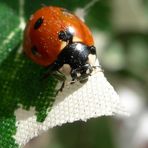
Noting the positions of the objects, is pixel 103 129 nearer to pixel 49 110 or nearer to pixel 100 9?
pixel 100 9

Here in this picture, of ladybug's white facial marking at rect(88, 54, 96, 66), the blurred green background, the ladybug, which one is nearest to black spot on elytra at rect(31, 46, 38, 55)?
the ladybug

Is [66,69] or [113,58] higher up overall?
[66,69]

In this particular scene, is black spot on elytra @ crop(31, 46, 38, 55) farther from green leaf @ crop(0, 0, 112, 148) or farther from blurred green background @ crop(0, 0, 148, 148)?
blurred green background @ crop(0, 0, 148, 148)

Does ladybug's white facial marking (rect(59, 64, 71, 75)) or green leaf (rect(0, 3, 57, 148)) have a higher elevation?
ladybug's white facial marking (rect(59, 64, 71, 75))

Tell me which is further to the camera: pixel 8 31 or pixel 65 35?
pixel 8 31

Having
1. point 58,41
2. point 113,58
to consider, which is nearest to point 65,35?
point 58,41

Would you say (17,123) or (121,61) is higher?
(17,123)

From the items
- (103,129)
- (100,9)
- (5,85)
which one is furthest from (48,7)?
(103,129)

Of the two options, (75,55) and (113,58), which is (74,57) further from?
(113,58)
